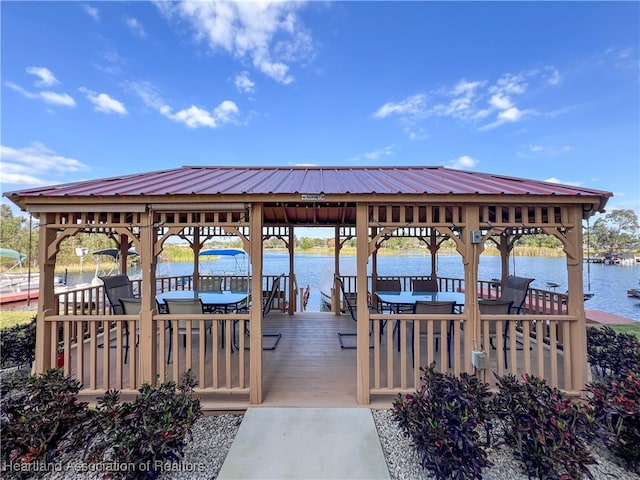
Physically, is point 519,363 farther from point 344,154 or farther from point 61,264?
point 61,264

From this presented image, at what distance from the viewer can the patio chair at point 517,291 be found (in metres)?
4.76

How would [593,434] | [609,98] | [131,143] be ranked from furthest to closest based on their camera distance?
[131,143] → [609,98] → [593,434]

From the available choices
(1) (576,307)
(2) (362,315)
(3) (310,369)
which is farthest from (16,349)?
(1) (576,307)

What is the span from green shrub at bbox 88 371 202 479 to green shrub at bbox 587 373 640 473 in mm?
3580

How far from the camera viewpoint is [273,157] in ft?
97.9

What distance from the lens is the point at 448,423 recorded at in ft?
7.75

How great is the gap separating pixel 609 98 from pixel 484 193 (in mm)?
21490

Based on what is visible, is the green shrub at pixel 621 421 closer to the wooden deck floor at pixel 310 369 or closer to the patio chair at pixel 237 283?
the wooden deck floor at pixel 310 369

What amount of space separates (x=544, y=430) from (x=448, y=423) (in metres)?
0.79

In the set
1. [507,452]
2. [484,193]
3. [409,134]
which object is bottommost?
[507,452]

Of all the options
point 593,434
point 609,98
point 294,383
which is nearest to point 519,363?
point 593,434

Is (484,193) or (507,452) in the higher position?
(484,193)

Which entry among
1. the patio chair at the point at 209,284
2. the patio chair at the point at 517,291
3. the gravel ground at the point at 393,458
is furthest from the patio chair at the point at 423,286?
the patio chair at the point at 209,284

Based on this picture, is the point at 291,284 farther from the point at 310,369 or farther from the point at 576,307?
the point at 576,307
